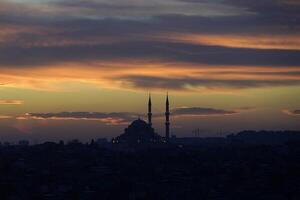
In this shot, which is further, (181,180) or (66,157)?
(66,157)

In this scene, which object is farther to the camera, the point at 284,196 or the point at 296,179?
the point at 296,179

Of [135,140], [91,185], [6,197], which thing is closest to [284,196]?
[91,185]

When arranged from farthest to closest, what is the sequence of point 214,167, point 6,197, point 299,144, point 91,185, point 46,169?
point 299,144
point 214,167
point 46,169
point 91,185
point 6,197

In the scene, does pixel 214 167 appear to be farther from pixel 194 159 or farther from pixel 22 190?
pixel 22 190

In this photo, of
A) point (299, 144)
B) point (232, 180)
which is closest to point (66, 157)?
point (232, 180)

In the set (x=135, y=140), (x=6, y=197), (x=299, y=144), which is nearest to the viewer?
(x=6, y=197)

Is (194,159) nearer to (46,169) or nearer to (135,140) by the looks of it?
(46,169)

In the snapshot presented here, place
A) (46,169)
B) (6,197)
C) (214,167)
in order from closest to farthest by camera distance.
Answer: (6,197) < (46,169) < (214,167)

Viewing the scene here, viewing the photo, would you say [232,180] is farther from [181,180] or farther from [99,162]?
[99,162]

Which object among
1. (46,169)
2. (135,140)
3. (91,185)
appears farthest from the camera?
(135,140)
